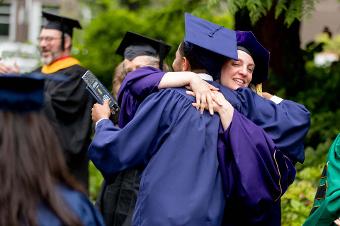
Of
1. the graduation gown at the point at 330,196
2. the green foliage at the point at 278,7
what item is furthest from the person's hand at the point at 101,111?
the green foliage at the point at 278,7

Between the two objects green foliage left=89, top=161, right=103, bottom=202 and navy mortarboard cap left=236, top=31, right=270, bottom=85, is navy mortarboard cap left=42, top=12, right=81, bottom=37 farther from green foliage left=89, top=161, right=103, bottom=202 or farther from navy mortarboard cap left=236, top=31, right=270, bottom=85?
navy mortarboard cap left=236, top=31, right=270, bottom=85

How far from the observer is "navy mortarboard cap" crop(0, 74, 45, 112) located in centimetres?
305

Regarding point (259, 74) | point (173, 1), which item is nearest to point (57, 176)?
point (259, 74)

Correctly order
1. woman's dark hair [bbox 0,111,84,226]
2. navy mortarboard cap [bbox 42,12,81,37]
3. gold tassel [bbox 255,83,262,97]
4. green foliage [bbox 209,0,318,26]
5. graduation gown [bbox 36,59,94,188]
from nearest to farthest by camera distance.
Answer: woman's dark hair [bbox 0,111,84,226], gold tassel [bbox 255,83,262,97], green foliage [bbox 209,0,318,26], graduation gown [bbox 36,59,94,188], navy mortarboard cap [bbox 42,12,81,37]

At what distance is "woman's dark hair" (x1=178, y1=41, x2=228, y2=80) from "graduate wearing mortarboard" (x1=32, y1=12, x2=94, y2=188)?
10.9 feet

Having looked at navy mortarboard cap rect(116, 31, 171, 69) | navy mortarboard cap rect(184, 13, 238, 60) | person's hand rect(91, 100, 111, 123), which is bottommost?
navy mortarboard cap rect(116, 31, 171, 69)

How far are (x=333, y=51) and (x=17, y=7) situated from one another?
11.8m

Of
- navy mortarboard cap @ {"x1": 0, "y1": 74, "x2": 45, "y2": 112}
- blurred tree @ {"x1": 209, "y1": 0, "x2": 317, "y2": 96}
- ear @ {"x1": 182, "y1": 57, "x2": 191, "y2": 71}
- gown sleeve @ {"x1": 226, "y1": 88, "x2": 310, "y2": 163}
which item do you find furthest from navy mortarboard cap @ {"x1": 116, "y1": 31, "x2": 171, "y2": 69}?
navy mortarboard cap @ {"x1": 0, "y1": 74, "x2": 45, "y2": 112}

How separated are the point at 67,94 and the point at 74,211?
4882mm

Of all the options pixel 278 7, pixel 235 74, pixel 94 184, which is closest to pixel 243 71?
pixel 235 74

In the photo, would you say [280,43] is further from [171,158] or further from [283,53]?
[171,158]

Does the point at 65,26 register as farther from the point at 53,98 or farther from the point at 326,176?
the point at 326,176

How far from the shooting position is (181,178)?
13.9 feet

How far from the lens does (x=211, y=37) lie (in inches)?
180
